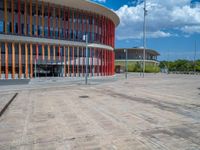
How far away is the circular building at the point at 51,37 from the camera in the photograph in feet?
115

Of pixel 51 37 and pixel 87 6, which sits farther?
pixel 87 6

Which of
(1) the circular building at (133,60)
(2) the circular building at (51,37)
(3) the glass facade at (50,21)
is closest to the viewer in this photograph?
(2) the circular building at (51,37)

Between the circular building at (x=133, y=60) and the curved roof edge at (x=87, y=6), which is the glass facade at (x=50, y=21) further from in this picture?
the circular building at (x=133, y=60)

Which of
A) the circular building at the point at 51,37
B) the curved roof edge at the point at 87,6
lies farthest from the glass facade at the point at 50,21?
the curved roof edge at the point at 87,6

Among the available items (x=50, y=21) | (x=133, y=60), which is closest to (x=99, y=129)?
(x=50, y=21)

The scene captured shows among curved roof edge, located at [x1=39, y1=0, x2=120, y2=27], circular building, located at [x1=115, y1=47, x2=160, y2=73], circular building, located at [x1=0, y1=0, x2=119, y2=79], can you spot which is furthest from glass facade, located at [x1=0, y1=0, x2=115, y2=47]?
circular building, located at [x1=115, y1=47, x2=160, y2=73]

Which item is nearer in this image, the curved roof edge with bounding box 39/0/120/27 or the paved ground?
the paved ground

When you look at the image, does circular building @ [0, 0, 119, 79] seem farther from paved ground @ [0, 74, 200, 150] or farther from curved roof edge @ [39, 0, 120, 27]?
paved ground @ [0, 74, 200, 150]

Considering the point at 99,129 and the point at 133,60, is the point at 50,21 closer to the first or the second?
the point at 99,129

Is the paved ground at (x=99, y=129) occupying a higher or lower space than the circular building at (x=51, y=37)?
lower

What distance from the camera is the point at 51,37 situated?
128 ft

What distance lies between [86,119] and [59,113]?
210cm

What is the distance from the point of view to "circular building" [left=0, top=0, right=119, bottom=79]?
115 ft

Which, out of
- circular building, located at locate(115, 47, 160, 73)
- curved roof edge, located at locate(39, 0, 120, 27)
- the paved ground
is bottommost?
the paved ground
